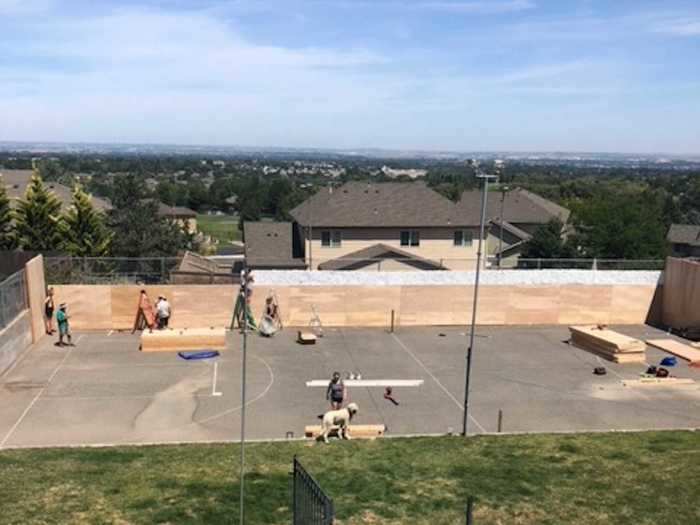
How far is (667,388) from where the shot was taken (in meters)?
22.1

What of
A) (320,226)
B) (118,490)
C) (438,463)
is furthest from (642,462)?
(320,226)

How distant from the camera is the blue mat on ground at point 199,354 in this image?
24.4 meters

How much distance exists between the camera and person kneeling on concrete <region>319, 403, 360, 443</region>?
16453mm

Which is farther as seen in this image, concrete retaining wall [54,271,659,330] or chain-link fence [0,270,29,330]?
concrete retaining wall [54,271,659,330]

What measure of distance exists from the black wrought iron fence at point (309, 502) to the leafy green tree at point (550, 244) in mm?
44339

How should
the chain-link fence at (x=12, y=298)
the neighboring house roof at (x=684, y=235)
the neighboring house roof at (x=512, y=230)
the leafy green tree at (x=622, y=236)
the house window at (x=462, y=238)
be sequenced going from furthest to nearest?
the neighboring house roof at (x=684, y=235), the neighboring house roof at (x=512, y=230), the leafy green tree at (x=622, y=236), the house window at (x=462, y=238), the chain-link fence at (x=12, y=298)

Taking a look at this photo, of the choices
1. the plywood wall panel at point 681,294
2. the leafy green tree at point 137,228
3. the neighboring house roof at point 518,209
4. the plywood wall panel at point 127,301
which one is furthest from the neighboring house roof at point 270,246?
the plywood wall panel at point 681,294

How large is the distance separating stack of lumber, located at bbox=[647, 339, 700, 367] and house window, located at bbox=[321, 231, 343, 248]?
22.6 meters

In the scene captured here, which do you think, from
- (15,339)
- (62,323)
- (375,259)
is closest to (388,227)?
(375,259)

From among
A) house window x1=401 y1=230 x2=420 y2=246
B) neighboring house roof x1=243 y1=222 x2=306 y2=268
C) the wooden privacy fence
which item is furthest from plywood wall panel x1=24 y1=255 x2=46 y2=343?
house window x1=401 y1=230 x2=420 y2=246

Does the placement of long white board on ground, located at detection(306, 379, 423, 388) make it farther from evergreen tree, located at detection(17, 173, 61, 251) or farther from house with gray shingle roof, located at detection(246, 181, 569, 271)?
evergreen tree, located at detection(17, 173, 61, 251)

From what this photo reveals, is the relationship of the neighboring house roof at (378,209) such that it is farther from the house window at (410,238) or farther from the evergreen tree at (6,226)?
the evergreen tree at (6,226)

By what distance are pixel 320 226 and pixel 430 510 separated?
33891 mm

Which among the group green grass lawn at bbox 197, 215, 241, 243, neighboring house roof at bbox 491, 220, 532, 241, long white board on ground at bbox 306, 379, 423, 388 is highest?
long white board on ground at bbox 306, 379, 423, 388
